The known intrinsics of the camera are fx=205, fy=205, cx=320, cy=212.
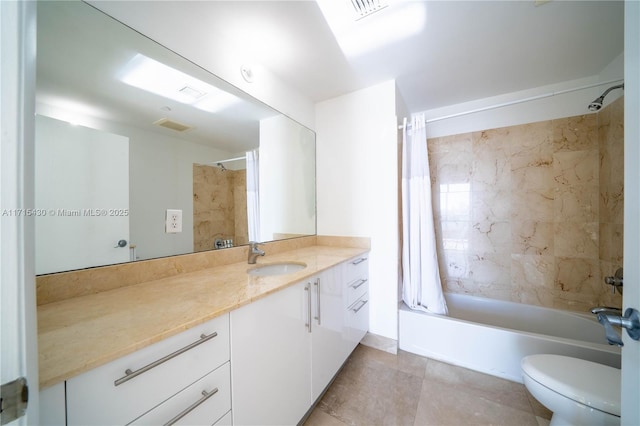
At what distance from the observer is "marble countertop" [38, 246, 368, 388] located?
0.48m

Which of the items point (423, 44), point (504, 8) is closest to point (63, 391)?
point (423, 44)

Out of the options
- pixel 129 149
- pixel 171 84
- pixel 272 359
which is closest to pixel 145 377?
pixel 272 359

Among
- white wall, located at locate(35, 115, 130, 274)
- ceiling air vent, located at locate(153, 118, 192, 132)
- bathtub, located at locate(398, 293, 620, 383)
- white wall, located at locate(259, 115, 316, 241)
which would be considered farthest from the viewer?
white wall, located at locate(259, 115, 316, 241)

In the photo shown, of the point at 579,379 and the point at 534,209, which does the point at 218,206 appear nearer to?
the point at 579,379

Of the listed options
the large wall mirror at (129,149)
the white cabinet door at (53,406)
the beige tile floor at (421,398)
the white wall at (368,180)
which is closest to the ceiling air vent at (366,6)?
the white wall at (368,180)

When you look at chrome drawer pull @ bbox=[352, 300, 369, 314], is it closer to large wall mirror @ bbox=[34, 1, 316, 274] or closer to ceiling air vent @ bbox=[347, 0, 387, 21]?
large wall mirror @ bbox=[34, 1, 316, 274]

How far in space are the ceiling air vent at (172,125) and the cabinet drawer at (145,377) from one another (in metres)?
1.05

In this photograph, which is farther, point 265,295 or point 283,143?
point 283,143

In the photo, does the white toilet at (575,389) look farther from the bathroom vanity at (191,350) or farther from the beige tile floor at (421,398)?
the bathroom vanity at (191,350)

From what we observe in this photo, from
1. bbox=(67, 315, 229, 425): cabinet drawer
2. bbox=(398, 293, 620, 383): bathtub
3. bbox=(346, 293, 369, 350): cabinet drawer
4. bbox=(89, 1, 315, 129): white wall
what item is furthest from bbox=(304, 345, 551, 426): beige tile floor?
bbox=(89, 1, 315, 129): white wall

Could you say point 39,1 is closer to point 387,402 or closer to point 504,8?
point 504,8

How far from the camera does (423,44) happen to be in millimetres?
1454

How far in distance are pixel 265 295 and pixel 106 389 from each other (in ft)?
1.55

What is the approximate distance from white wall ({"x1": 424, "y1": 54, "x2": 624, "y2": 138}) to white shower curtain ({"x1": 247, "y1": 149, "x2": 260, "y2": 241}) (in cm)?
155
